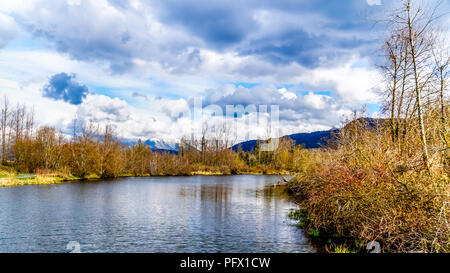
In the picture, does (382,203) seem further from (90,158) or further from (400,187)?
(90,158)

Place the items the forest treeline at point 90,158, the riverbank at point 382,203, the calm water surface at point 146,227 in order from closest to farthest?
the riverbank at point 382,203, the calm water surface at point 146,227, the forest treeline at point 90,158

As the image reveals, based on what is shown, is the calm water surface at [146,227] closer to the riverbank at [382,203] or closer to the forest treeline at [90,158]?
the riverbank at [382,203]

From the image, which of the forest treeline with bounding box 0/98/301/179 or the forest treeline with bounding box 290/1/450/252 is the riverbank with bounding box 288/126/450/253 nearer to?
the forest treeline with bounding box 290/1/450/252

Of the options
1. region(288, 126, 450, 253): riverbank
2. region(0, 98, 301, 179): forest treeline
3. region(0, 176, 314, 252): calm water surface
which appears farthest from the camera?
region(0, 98, 301, 179): forest treeline

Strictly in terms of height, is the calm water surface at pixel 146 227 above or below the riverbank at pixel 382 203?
below

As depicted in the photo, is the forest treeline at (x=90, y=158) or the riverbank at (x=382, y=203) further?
the forest treeline at (x=90, y=158)

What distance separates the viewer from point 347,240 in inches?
611

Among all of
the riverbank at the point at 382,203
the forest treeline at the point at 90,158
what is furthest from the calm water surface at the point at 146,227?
the forest treeline at the point at 90,158

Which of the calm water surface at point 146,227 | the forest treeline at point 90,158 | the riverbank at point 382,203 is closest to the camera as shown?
the riverbank at point 382,203

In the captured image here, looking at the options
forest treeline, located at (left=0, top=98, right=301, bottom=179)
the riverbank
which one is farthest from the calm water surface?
forest treeline, located at (left=0, top=98, right=301, bottom=179)

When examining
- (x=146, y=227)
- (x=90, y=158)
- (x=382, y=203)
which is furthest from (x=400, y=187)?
(x=90, y=158)

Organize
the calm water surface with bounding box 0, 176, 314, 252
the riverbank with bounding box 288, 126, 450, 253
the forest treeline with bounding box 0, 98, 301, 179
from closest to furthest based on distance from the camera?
the riverbank with bounding box 288, 126, 450, 253 → the calm water surface with bounding box 0, 176, 314, 252 → the forest treeline with bounding box 0, 98, 301, 179

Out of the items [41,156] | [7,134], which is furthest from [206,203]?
[7,134]
